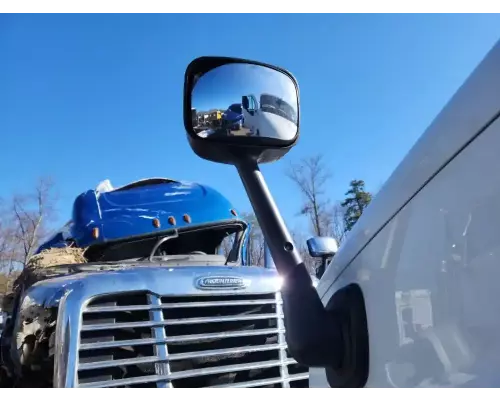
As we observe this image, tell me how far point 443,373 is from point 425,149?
44 cm

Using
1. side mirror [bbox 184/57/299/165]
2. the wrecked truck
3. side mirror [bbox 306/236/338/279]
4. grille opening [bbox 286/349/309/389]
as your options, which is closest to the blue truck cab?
the wrecked truck

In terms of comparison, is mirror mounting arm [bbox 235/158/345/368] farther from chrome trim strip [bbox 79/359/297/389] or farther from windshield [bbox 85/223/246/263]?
windshield [bbox 85/223/246/263]

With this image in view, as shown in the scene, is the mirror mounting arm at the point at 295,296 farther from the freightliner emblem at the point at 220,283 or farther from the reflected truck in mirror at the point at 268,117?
the freightliner emblem at the point at 220,283

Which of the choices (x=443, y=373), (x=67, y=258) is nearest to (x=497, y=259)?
(x=443, y=373)

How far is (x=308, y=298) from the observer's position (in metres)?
1.27

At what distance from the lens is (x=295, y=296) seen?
1.27 meters

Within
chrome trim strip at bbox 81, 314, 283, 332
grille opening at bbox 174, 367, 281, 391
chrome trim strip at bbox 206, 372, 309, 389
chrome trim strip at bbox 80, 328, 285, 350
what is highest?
chrome trim strip at bbox 81, 314, 283, 332

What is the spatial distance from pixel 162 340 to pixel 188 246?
2.04 meters

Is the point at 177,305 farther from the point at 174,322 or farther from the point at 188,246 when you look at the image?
the point at 188,246

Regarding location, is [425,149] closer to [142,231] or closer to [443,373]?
[443,373]

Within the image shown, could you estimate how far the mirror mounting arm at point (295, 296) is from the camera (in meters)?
1.25

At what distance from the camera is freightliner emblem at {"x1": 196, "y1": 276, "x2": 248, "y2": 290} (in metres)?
2.94

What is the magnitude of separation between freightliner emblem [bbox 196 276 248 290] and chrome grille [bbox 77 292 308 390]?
0.21 ft

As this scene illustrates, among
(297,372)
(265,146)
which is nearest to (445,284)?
(265,146)
